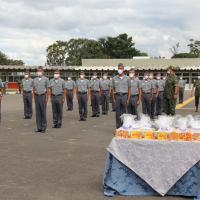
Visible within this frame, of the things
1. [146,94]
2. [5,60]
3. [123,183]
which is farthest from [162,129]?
[5,60]

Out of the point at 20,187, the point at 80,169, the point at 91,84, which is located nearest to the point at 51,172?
the point at 80,169

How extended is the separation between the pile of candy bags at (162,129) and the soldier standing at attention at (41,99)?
779cm

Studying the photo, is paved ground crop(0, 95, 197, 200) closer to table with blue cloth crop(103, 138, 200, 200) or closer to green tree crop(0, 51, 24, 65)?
table with blue cloth crop(103, 138, 200, 200)

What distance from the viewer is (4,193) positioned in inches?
279

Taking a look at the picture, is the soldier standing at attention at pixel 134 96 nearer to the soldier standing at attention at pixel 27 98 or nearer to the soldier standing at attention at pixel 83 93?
the soldier standing at attention at pixel 83 93

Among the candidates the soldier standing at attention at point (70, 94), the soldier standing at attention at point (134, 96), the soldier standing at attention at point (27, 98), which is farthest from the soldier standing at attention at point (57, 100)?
the soldier standing at attention at point (70, 94)

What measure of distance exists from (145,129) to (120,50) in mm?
105464

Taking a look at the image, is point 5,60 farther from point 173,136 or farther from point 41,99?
point 173,136

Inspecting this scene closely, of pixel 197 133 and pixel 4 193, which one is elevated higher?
pixel 197 133

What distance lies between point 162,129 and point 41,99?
8.64m

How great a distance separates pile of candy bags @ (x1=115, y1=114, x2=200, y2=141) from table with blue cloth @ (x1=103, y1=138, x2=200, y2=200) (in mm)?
115

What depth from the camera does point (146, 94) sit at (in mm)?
20797

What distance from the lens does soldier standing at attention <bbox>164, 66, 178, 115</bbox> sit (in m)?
15.7

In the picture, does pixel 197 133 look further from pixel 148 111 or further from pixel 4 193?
pixel 148 111
